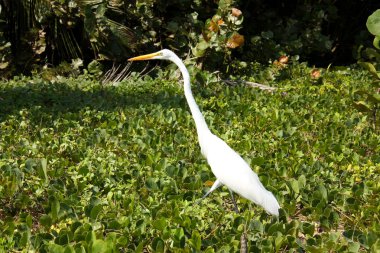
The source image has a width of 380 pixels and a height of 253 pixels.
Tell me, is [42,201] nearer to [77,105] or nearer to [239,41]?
Answer: [77,105]

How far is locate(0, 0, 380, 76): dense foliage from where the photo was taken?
908 centimetres

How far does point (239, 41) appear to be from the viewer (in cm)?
899

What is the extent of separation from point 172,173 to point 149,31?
19.2 ft

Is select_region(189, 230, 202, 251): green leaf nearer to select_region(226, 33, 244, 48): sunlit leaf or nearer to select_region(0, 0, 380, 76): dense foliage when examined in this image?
select_region(0, 0, 380, 76): dense foliage

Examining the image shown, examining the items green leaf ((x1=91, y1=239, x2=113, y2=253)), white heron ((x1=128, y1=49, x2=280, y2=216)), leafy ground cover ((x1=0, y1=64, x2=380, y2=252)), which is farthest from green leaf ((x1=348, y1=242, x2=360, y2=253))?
green leaf ((x1=91, y1=239, x2=113, y2=253))

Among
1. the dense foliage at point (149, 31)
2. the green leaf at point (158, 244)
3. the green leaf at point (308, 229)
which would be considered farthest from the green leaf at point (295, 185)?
the dense foliage at point (149, 31)

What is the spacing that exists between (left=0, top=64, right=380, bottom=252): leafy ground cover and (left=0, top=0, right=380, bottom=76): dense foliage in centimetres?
192

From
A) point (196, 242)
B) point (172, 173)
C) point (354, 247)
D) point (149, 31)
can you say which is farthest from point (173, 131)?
Result: point (149, 31)

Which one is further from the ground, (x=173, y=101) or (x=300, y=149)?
(x=300, y=149)

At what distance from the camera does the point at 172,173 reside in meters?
4.31

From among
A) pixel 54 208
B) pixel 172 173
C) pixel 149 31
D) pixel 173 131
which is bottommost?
pixel 149 31

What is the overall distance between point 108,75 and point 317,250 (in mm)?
6525

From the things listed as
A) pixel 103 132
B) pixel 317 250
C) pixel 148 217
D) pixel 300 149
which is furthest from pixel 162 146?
pixel 317 250

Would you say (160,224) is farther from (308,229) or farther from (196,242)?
(308,229)
